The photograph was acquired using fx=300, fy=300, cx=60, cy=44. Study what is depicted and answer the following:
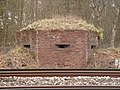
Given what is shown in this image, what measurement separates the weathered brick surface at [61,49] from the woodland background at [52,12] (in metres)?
10.5

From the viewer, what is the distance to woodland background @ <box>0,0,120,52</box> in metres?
28.2

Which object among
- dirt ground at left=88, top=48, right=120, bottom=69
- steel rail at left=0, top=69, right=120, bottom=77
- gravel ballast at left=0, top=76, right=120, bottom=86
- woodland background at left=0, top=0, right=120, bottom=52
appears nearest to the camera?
gravel ballast at left=0, top=76, right=120, bottom=86

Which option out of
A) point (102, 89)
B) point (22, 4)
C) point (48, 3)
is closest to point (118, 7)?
point (48, 3)

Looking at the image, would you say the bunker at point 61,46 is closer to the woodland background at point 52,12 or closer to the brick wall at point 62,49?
the brick wall at point 62,49

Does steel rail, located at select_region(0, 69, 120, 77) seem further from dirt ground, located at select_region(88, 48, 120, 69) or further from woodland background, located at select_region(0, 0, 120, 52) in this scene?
woodland background, located at select_region(0, 0, 120, 52)

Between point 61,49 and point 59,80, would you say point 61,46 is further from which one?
point 59,80

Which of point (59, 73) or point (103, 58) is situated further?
point (103, 58)

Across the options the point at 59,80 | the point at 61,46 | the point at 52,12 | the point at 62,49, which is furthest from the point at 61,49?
the point at 52,12

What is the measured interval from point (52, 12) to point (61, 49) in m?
12.7

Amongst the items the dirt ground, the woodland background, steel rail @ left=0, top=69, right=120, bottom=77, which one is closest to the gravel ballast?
steel rail @ left=0, top=69, right=120, bottom=77

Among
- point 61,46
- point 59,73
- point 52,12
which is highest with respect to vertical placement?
point 52,12

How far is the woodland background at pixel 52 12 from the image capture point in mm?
28234

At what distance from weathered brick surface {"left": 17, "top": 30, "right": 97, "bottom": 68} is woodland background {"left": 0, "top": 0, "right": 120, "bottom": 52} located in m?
10.5

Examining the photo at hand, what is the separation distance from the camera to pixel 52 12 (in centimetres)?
2916
